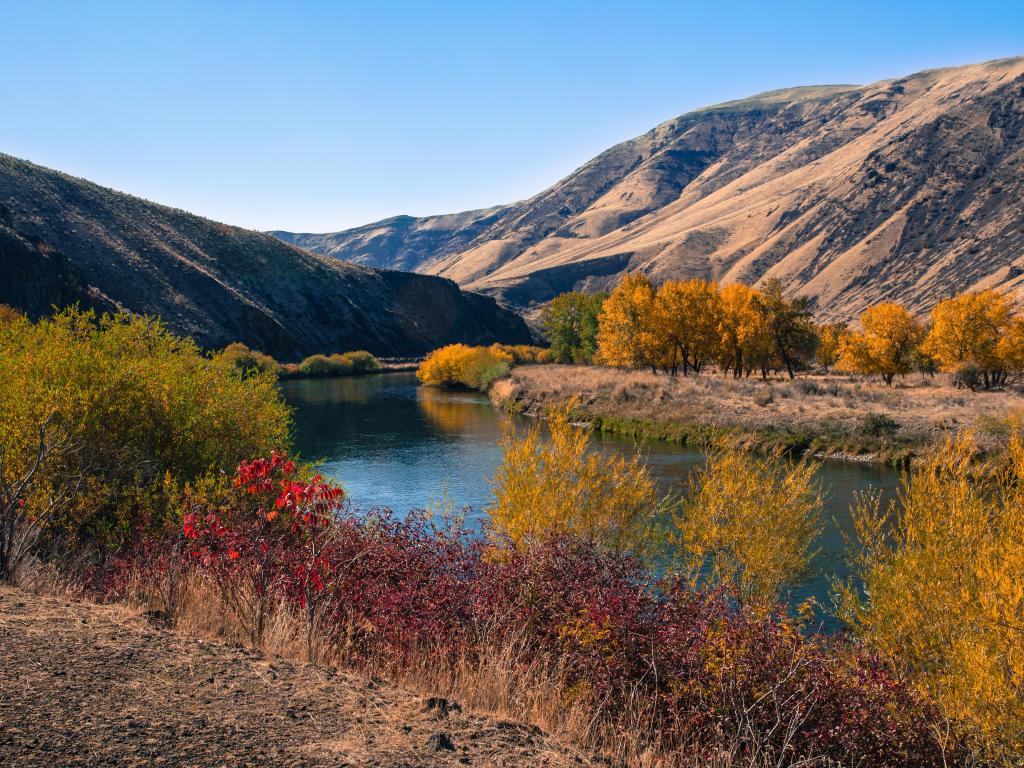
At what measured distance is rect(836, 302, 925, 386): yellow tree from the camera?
200ft

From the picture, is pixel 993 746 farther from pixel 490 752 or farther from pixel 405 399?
pixel 405 399

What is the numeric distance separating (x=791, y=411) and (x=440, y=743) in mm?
45647

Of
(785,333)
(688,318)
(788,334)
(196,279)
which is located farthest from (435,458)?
(196,279)

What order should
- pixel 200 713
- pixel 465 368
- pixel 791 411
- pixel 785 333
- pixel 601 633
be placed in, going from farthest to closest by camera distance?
pixel 465 368, pixel 785 333, pixel 791 411, pixel 601 633, pixel 200 713

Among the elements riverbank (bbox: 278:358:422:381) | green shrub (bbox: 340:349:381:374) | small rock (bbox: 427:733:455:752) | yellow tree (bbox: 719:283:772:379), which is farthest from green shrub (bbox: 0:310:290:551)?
green shrub (bbox: 340:349:381:374)

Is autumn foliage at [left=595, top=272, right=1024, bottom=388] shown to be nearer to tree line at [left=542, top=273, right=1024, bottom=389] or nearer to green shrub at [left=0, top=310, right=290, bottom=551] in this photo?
tree line at [left=542, top=273, right=1024, bottom=389]

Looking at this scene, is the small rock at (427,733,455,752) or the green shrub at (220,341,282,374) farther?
the green shrub at (220,341,282,374)

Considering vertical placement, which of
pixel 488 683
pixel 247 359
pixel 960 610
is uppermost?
pixel 247 359

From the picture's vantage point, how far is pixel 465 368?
278 feet

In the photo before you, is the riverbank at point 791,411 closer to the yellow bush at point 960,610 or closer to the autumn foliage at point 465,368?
the autumn foliage at point 465,368

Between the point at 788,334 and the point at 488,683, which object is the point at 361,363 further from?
the point at 488,683

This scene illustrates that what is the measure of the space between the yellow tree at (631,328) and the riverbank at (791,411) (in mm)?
2995

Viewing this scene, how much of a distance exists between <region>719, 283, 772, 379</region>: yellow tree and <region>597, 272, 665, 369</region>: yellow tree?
Result: 6.09 meters

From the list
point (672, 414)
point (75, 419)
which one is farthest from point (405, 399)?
point (75, 419)
